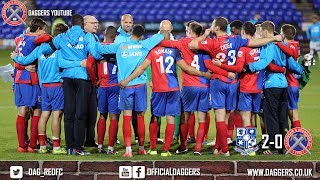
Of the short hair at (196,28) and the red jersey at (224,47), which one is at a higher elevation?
Answer: the short hair at (196,28)

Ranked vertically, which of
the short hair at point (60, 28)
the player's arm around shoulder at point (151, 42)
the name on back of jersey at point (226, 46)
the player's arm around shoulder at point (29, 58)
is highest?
the short hair at point (60, 28)

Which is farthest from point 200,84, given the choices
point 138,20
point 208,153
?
point 138,20

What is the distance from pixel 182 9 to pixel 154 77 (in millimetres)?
19418

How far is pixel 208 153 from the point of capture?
38.5 ft

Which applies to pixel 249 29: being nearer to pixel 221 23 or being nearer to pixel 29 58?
pixel 221 23

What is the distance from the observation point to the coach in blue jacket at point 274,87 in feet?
36.8

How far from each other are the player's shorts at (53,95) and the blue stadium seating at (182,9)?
17807 mm

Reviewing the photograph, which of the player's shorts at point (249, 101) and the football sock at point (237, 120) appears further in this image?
→ the football sock at point (237, 120)

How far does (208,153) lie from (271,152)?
33.7 inches

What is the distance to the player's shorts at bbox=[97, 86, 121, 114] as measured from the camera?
11609 mm

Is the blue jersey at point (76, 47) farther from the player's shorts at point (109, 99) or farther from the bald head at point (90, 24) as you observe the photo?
the player's shorts at point (109, 99)

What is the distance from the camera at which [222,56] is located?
1119 cm

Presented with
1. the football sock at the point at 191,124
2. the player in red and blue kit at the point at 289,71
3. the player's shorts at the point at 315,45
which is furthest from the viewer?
the player's shorts at the point at 315,45

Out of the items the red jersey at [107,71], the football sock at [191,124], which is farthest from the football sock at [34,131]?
the football sock at [191,124]
